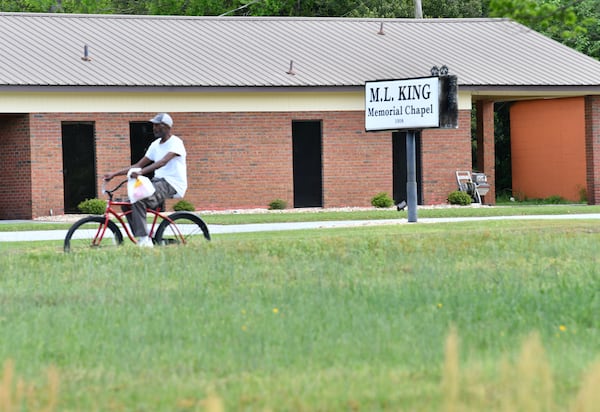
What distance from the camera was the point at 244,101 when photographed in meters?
29.9

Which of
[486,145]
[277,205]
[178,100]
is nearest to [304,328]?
[178,100]

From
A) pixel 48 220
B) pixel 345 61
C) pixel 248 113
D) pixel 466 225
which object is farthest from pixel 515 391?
pixel 345 61

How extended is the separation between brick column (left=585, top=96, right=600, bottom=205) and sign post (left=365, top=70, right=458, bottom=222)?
11.5 meters

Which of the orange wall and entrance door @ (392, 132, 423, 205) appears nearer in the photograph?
entrance door @ (392, 132, 423, 205)

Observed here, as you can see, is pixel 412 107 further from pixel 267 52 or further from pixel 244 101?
pixel 267 52

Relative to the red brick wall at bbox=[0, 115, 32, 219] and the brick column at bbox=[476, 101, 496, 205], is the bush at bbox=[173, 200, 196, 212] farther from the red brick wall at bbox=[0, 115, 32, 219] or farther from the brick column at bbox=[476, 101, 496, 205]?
the brick column at bbox=[476, 101, 496, 205]

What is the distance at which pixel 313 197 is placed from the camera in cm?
3112

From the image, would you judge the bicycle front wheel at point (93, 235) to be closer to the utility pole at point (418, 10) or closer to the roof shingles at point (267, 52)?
the roof shingles at point (267, 52)

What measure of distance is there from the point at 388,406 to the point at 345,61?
26.1 meters

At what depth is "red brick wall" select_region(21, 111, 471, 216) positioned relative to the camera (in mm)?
28344

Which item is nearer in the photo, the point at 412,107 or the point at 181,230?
the point at 181,230

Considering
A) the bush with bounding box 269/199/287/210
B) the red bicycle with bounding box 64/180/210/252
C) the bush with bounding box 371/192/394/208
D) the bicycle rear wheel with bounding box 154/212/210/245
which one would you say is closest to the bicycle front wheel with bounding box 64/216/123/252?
the red bicycle with bounding box 64/180/210/252

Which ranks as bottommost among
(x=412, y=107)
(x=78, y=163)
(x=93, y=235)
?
(x=93, y=235)

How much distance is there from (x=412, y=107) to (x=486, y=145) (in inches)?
492
